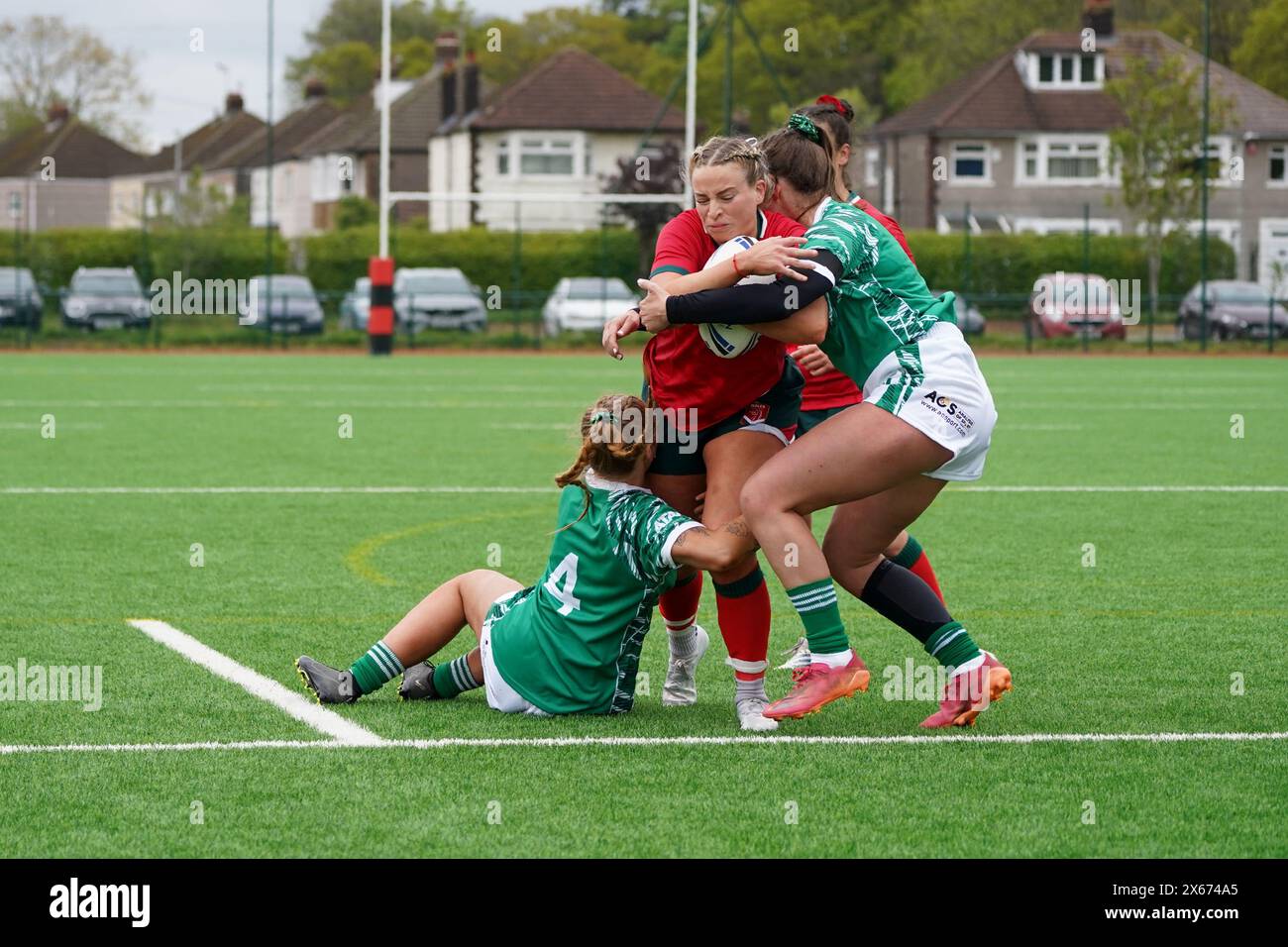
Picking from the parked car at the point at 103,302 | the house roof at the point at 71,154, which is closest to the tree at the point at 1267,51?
the parked car at the point at 103,302

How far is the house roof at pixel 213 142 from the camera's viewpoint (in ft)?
307

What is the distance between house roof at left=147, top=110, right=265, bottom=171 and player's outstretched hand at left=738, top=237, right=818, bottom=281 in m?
90.0

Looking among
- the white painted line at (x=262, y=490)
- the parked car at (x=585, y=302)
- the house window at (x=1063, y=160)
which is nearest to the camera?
the white painted line at (x=262, y=490)

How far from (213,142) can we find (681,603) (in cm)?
9362

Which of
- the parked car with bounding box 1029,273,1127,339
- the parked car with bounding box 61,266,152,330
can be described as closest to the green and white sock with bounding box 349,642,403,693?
the parked car with bounding box 61,266,152,330

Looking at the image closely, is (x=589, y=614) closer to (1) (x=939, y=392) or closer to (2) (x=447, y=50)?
(1) (x=939, y=392)

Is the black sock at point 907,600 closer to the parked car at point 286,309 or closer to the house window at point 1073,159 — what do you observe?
the parked car at point 286,309

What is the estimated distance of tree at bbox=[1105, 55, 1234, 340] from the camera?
1729 inches

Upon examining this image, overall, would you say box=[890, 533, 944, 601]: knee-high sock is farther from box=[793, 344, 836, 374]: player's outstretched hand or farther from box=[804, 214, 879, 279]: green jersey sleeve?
box=[804, 214, 879, 279]: green jersey sleeve

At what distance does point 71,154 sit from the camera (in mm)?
95750

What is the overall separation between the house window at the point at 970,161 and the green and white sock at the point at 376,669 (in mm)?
60560

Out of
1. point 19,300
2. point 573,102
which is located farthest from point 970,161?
point 19,300

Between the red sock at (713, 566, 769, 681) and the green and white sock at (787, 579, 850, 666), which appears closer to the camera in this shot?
the green and white sock at (787, 579, 850, 666)
